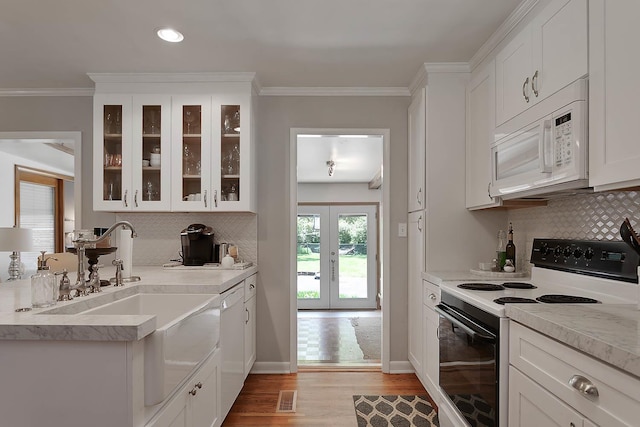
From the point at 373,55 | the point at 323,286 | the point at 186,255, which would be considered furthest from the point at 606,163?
the point at 323,286

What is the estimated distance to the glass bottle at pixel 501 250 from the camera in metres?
2.57

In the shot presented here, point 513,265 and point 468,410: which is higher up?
point 513,265

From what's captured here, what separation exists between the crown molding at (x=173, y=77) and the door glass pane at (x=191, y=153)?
0.69 feet

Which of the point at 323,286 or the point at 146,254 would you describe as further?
the point at 323,286

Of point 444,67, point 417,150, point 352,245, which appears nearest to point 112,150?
point 417,150

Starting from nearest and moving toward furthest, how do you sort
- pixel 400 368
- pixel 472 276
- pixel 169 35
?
pixel 169 35, pixel 472 276, pixel 400 368

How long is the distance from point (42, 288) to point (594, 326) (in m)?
1.91

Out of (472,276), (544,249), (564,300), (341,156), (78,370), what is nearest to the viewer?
(78,370)

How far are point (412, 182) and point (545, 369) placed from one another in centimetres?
200

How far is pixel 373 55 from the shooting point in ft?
8.69

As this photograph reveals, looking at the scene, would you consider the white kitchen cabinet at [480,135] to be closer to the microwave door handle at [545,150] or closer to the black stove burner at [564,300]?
the microwave door handle at [545,150]

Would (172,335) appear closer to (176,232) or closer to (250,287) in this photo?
(250,287)

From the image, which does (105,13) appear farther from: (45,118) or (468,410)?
(468,410)

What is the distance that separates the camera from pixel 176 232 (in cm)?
330
